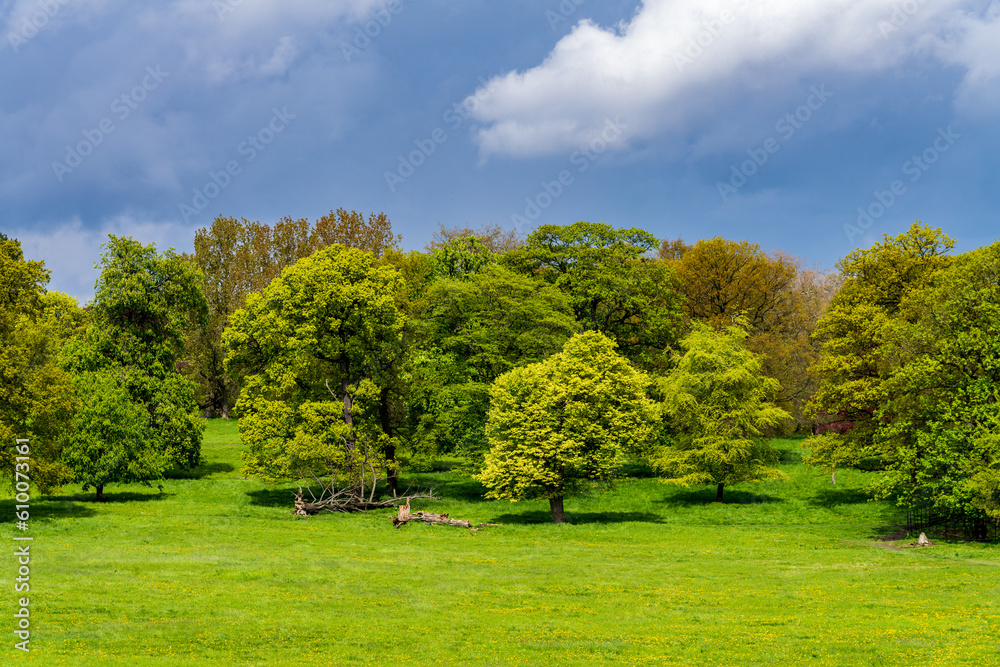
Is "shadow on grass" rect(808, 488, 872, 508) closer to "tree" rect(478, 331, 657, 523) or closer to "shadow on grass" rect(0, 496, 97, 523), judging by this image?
"tree" rect(478, 331, 657, 523)

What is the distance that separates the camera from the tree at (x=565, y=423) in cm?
4059

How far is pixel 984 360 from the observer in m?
35.8

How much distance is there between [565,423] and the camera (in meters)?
40.9

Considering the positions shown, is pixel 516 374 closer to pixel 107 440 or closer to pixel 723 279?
pixel 107 440

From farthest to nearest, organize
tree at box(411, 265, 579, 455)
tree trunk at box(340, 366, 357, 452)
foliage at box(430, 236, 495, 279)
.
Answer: foliage at box(430, 236, 495, 279), tree at box(411, 265, 579, 455), tree trunk at box(340, 366, 357, 452)

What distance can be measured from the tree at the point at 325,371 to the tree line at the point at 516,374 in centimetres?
14

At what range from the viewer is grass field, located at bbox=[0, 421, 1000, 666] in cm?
1823

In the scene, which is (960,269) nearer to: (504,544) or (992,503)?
(992,503)

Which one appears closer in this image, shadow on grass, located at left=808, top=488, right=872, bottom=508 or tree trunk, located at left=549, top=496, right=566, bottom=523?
tree trunk, located at left=549, top=496, right=566, bottom=523

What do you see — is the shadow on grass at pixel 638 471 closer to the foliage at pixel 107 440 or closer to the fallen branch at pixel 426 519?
the fallen branch at pixel 426 519

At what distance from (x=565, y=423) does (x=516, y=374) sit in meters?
4.02

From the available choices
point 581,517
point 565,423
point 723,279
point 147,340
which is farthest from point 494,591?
point 723,279

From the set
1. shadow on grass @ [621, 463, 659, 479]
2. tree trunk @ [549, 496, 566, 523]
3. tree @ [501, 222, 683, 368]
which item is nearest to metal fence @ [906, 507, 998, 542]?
tree trunk @ [549, 496, 566, 523]

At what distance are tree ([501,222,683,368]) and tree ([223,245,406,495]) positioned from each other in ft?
46.1
